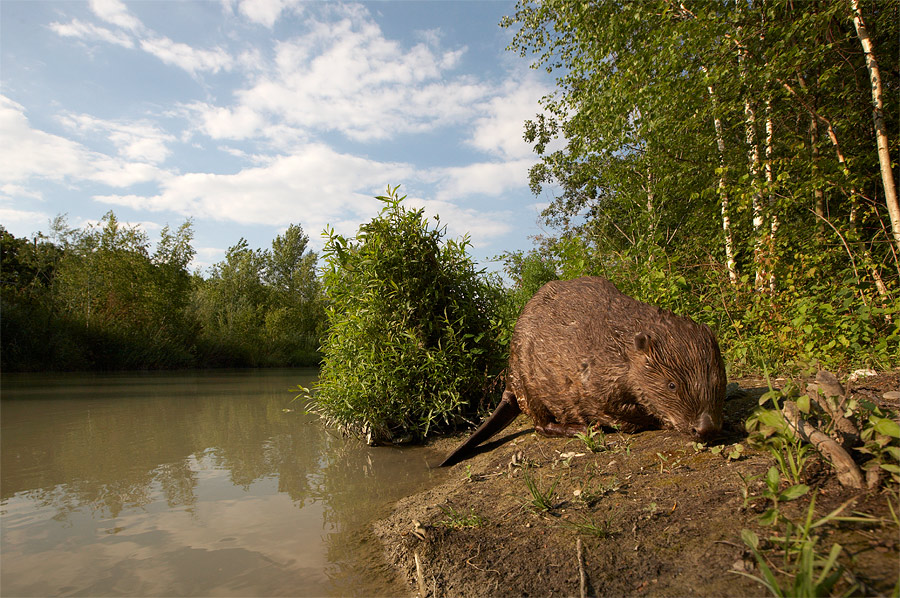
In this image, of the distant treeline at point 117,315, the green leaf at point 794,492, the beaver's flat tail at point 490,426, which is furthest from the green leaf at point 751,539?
the distant treeline at point 117,315

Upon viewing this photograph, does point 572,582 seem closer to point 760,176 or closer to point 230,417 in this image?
point 230,417

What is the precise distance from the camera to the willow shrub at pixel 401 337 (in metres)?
5.26

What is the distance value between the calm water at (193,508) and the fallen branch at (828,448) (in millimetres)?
2010

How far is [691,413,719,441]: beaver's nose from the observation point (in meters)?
2.91

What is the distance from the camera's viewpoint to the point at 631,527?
7.12ft

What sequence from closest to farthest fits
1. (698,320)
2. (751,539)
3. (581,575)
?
(751,539) < (581,575) < (698,320)

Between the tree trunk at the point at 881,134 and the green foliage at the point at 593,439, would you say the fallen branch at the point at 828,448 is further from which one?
the tree trunk at the point at 881,134

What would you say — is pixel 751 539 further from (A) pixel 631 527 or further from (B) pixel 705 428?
(B) pixel 705 428

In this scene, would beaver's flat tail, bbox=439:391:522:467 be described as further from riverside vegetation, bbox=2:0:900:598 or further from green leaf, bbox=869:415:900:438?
green leaf, bbox=869:415:900:438

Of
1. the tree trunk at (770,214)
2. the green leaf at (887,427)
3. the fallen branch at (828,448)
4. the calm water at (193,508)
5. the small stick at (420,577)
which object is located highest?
the tree trunk at (770,214)

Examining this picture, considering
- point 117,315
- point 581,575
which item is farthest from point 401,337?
point 117,315

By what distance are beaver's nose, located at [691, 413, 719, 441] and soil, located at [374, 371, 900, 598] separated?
3.4 inches

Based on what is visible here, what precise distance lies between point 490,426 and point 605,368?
1.40 meters

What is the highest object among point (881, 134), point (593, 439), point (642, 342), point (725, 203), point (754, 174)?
point (881, 134)
